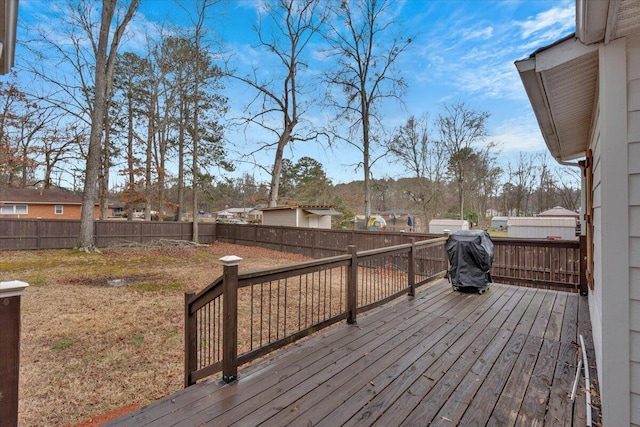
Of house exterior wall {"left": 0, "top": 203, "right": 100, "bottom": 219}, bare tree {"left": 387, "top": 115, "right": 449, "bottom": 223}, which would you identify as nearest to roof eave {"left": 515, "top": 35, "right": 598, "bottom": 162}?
bare tree {"left": 387, "top": 115, "right": 449, "bottom": 223}

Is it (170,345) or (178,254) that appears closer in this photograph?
(170,345)

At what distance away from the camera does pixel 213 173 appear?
18562mm

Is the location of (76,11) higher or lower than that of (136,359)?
higher

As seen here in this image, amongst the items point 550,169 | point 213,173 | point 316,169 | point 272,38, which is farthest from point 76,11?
point 550,169

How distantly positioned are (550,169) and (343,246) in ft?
79.5

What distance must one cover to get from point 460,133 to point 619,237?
18609mm

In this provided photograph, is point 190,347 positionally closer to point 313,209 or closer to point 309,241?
point 309,241

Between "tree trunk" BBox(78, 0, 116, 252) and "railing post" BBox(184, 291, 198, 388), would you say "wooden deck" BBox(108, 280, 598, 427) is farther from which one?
"tree trunk" BBox(78, 0, 116, 252)

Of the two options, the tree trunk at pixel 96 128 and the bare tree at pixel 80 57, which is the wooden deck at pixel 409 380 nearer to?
the tree trunk at pixel 96 128

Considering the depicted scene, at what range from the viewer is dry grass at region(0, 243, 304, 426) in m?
2.84

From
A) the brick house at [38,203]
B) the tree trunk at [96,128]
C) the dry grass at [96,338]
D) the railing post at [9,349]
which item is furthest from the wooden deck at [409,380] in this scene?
the brick house at [38,203]

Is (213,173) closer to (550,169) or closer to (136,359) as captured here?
(136,359)

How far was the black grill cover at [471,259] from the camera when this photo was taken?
4.95 metres

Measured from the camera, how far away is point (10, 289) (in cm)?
144
